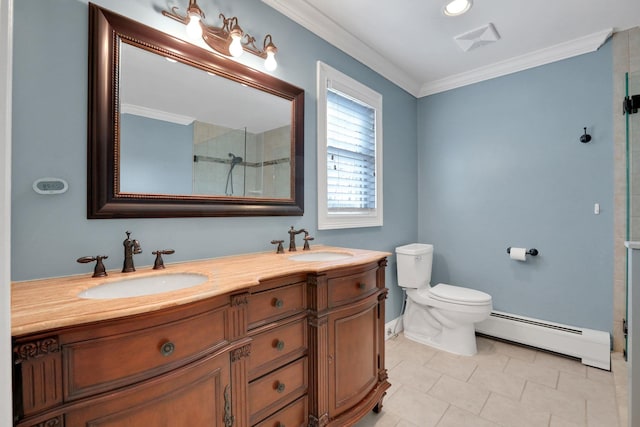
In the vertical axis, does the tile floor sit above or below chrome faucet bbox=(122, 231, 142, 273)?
below

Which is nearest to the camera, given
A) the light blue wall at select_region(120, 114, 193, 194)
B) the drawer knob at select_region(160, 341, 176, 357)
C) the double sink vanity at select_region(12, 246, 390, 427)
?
the double sink vanity at select_region(12, 246, 390, 427)

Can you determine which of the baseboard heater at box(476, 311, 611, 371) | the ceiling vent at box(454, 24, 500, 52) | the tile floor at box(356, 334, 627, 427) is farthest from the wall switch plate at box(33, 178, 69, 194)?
the baseboard heater at box(476, 311, 611, 371)

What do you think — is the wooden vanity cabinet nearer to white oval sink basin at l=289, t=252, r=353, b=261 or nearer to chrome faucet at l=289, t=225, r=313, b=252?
white oval sink basin at l=289, t=252, r=353, b=261

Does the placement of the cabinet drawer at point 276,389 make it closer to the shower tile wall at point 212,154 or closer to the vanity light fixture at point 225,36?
the shower tile wall at point 212,154

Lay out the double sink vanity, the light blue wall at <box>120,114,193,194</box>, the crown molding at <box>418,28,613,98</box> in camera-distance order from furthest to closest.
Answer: the crown molding at <box>418,28,613,98</box> < the light blue wall at <box>120,114,193,194</box> < the double sink vanity

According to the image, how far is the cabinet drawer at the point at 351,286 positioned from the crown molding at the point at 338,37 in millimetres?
1679

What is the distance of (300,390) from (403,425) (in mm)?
758

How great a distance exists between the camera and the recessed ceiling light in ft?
6.04

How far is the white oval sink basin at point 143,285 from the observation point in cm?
105

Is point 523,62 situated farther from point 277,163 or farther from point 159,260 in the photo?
point 159,260

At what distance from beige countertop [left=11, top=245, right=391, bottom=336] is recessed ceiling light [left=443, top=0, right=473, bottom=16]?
1750mm

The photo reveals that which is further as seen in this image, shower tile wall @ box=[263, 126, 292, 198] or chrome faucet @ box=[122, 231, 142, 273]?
shower tile wall @ box=[263, 126, 292, 198]

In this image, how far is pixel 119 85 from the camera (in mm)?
1203

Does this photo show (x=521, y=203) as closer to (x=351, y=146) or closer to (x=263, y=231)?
(x=351, y=146)
